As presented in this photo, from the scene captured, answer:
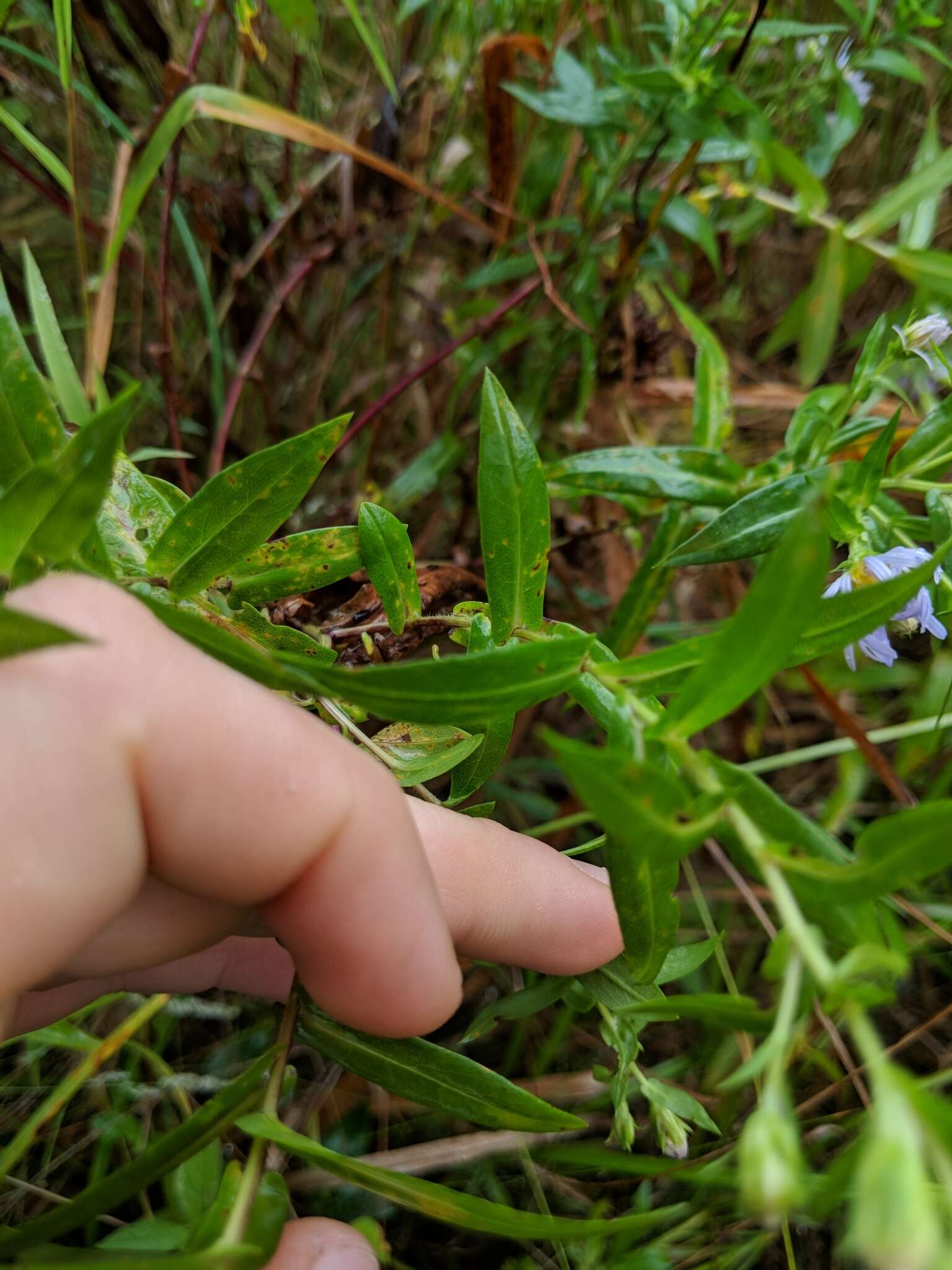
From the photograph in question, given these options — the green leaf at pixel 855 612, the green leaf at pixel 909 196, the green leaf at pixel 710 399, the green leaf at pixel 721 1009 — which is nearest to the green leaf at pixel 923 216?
the green leaf at pixel 909 196

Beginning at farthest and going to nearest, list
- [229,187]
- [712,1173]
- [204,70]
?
[204,70], [229,187], [712,1173]

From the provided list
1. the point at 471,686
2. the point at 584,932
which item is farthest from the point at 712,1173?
the point at 471,686

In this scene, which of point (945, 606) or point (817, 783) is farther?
point (817, 783)

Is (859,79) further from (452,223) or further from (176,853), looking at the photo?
(176,853)

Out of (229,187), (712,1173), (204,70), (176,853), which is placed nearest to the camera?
(176,853)

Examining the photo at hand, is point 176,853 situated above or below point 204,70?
below

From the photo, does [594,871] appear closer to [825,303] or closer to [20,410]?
[20,410]

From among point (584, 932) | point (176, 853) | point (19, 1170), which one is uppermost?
point (176, 853)
